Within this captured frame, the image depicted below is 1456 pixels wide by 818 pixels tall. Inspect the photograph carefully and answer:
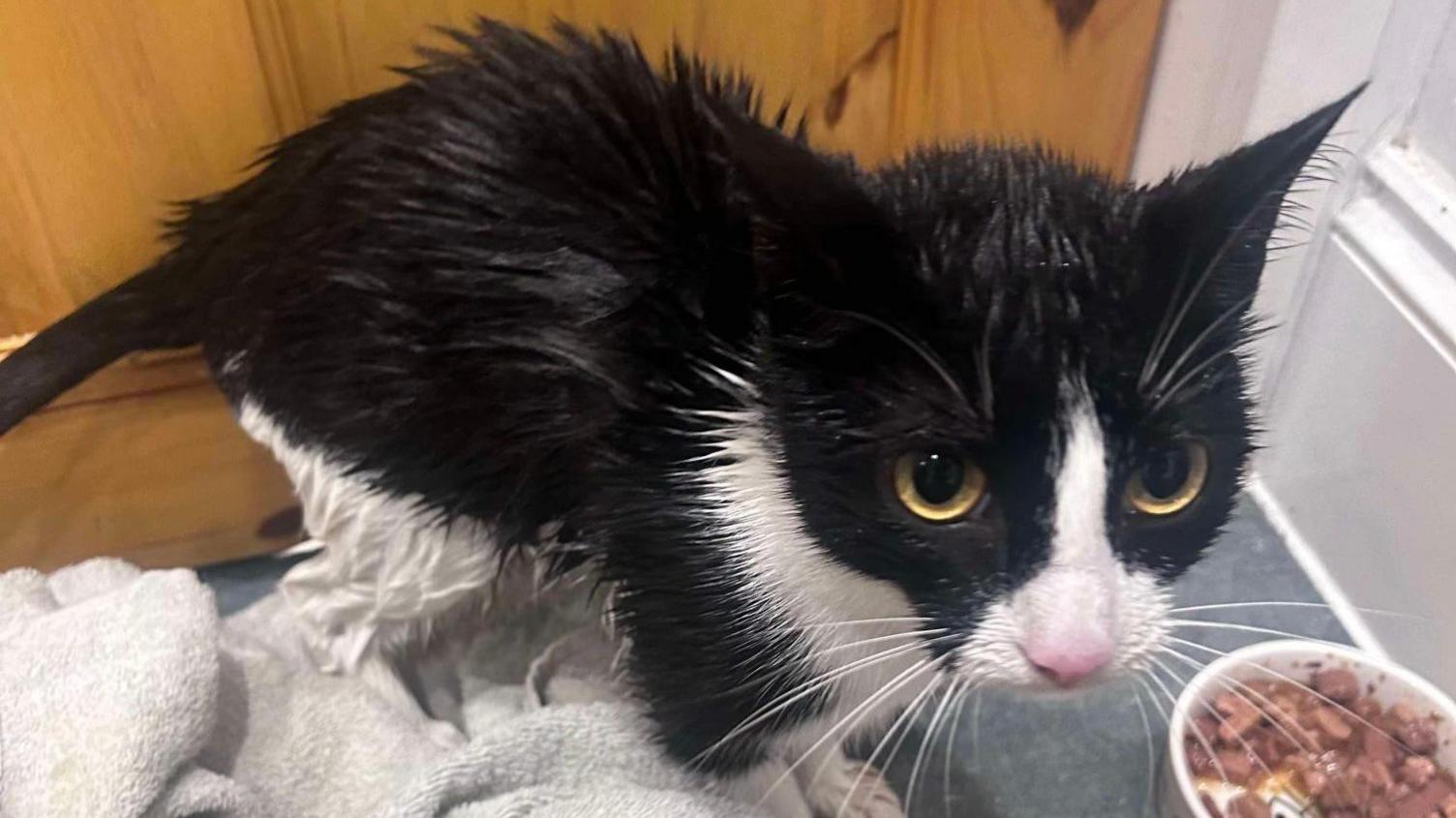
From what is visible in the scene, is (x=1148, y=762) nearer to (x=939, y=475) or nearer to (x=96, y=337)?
(x=939, y=475)

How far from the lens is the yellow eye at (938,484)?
0.68m

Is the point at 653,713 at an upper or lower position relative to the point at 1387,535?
upper

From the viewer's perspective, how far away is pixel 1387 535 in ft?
3.96

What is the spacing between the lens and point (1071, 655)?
0.66m

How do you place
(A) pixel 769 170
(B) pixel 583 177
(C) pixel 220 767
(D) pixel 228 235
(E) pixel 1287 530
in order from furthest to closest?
(E) pixel 1287 530
(C) pixel 220 767
(D) pixel 228 235
(B) pixel 583 177
(A) pixel 769 170

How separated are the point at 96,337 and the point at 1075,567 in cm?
83

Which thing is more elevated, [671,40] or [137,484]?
[671,40]

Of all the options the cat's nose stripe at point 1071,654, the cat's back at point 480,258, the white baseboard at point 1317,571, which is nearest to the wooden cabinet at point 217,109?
the cat's back at point 480,258

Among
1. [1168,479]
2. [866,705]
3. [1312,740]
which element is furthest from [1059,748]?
[1168,479]

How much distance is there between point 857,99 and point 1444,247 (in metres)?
0.55

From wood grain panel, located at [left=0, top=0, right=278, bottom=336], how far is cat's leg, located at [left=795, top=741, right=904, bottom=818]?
75 centimetres

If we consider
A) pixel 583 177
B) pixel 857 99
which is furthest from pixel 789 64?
pixel 583 177

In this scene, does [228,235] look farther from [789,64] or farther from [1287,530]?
[1287,530]

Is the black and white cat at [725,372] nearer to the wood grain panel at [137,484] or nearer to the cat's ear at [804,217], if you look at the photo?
the cat's ear at [804,217]
